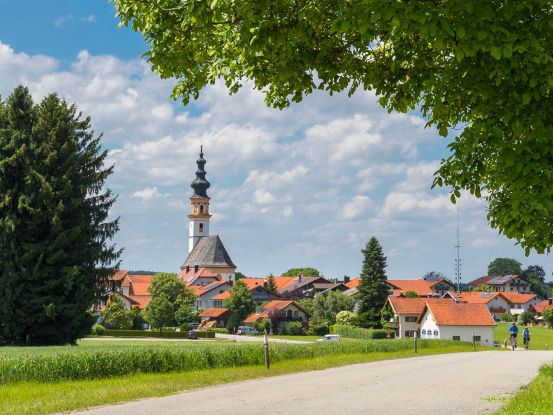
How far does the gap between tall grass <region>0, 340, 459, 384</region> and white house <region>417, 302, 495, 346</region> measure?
46.9m

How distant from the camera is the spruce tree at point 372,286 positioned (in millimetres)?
87250


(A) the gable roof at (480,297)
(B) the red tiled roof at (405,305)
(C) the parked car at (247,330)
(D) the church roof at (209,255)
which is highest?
(D) the church roof at (209,255)

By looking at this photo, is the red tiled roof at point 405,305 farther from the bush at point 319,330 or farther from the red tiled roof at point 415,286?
the red tiled roof at point 415,286

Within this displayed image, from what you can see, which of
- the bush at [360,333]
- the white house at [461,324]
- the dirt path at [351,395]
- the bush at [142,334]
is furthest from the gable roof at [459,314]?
the dirt path at [351,395]

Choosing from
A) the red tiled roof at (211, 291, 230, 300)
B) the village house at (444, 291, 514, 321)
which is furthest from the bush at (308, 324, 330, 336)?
the village house at (444, 291, 514, 321)

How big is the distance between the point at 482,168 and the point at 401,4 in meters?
2.94

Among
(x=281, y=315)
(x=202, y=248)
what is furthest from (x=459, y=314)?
(x=202, y=248)

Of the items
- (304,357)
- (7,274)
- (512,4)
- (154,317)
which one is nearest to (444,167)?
(512,4)

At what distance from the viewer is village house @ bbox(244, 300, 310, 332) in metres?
100

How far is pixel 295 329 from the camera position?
98375 millimetres

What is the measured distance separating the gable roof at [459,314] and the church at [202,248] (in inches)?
2723

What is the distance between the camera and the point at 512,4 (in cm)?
938

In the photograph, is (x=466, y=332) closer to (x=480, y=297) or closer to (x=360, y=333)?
(x=360, y=333)

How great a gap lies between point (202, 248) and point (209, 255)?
11.1 ft
